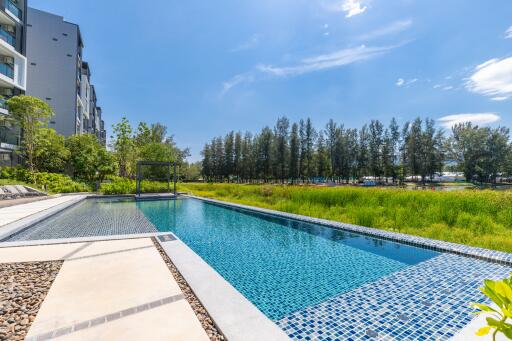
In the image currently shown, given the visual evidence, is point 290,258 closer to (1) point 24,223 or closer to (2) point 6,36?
(1) point 24,223

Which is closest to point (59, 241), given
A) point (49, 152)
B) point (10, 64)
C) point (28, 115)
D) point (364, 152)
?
point (28, 115)

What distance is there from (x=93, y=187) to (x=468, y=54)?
82.4 ft

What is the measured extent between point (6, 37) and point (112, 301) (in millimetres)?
22545

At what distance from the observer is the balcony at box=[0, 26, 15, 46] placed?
15584 mm

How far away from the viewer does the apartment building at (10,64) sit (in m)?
15.5

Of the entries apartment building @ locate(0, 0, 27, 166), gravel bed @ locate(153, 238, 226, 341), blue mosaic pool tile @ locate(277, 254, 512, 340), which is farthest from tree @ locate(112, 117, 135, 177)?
blue mosaic pool tile @ locate(277, 254, 512, 340)

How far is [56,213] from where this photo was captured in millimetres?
8961

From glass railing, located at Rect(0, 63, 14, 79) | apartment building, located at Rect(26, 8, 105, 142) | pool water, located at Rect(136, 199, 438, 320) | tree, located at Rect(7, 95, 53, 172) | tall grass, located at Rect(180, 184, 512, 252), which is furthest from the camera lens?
apartment building, located at Rect(26, 8, 105, 142)

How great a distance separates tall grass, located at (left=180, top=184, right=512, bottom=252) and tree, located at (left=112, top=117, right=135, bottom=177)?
67.6ft

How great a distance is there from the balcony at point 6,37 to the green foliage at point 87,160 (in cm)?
710

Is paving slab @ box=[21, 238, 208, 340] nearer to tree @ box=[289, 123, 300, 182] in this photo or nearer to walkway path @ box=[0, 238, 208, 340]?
walkway path @ box=[0, 238, 208, 340]

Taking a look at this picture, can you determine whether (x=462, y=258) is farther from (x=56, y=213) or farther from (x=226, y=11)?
(x=226, y=11)

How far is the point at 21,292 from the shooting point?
2836 mm

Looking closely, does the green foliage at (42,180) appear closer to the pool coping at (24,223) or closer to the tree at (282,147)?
the pool coping at (24,223)
